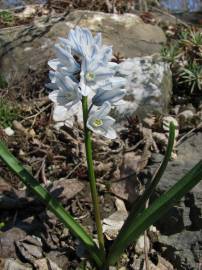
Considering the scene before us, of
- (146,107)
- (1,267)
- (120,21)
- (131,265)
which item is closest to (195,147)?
(146,107)

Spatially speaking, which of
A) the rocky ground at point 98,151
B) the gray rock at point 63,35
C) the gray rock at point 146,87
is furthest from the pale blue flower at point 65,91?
the gray rock at point 63,35

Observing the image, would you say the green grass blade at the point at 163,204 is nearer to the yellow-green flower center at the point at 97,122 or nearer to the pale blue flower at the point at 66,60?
the yellow-green flower center at the point at 97,122

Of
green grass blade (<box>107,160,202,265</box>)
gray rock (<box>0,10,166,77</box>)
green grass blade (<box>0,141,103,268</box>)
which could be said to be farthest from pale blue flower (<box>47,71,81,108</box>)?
gray rock (<box>0,10,166,77</box>)

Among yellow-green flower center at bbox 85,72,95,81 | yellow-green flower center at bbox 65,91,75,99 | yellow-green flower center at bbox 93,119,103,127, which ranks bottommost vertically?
yellow-green flower center at bbox 93,119,103,127

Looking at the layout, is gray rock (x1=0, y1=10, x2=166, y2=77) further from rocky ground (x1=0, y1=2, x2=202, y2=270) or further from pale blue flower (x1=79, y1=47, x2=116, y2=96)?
pale blue flower (x1=79, y1=47, x2=116, y2=96)

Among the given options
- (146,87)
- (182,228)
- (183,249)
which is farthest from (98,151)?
(183,249)

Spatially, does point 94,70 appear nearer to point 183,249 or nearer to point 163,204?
point 163,204
